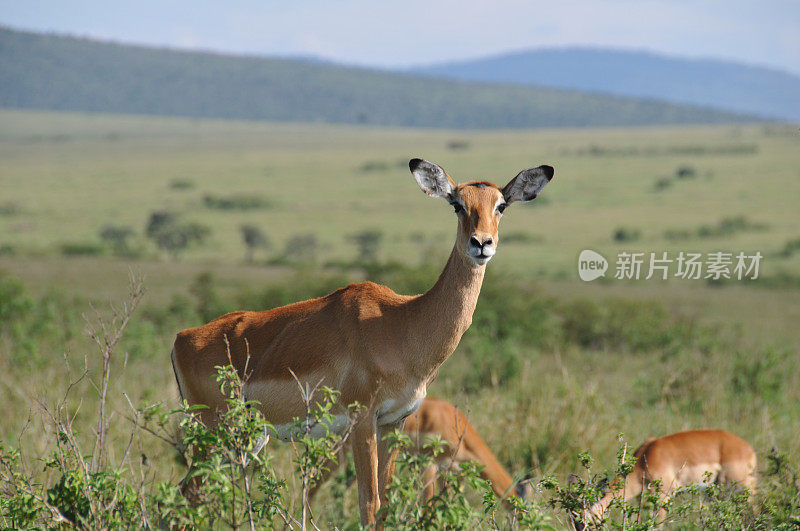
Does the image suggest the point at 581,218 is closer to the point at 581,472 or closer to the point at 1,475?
the point at 581,472

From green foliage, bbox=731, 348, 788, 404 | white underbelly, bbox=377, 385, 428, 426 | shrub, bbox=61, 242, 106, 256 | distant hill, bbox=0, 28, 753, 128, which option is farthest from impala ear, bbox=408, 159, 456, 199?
distant hill, bbox=0, 28, 753, 128

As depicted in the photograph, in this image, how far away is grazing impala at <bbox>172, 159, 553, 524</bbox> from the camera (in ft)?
16.3

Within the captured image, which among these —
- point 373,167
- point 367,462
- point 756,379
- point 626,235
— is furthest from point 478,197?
point 373,167

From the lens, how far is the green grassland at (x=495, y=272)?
31.8 feet

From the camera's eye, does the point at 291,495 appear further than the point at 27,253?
No

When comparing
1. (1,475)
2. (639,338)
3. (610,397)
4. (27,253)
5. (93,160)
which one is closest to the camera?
(1,475)

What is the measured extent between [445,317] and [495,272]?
14.4m

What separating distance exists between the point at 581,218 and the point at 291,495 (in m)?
52.1

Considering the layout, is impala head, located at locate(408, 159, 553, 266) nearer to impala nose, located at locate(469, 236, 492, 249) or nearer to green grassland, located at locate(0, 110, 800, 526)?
impala nose, located at locate(469, 236, 492, 249)

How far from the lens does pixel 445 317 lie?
509 cm

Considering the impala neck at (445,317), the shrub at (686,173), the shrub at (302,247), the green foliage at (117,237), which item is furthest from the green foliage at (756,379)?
the shrub at (686,173)

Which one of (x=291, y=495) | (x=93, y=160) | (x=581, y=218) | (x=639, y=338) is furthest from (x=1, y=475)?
(x=93, y=160)

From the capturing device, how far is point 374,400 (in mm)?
5035

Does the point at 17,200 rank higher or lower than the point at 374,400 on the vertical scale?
lower
